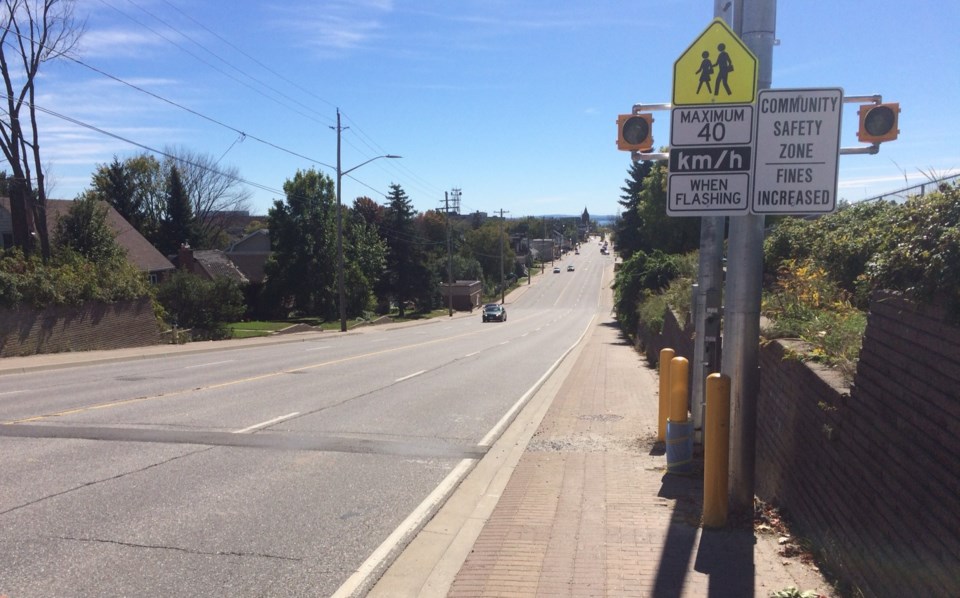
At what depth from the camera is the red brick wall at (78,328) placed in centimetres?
2208

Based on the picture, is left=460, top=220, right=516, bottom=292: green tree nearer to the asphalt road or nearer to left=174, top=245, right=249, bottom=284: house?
left=174, top=245, right=249, bottom=284: house

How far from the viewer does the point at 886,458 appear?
3.75 meters

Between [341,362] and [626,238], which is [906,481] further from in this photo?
[626,238]

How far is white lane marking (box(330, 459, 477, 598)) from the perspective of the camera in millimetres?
4875

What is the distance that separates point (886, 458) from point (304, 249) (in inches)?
2311

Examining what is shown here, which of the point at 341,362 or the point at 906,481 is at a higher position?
the point at 906,481

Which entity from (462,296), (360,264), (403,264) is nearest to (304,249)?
(360,264)

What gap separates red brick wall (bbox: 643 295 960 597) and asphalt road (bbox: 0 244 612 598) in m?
3.04

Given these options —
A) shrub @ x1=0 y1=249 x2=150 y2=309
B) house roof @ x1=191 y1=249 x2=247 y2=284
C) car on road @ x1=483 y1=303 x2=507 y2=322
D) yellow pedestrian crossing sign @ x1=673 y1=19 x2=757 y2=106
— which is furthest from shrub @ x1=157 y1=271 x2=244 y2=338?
yellow pedestrian crossing sign @ x1=673 y1=19 x2=757 y2=106

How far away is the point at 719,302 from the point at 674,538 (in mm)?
3263

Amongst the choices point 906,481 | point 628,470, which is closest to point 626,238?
point 628,470

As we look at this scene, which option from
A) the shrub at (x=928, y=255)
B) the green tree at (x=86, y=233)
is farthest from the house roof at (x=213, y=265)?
the shrub at (x=928, y=255)

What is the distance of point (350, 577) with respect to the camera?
498 cm

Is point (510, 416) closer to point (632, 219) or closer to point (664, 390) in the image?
point (664, 390)
